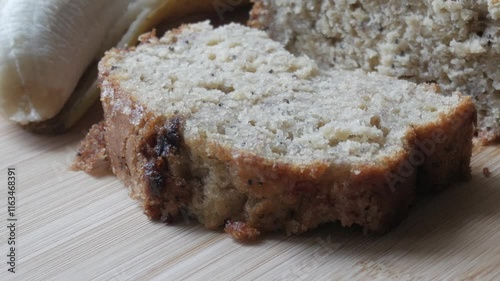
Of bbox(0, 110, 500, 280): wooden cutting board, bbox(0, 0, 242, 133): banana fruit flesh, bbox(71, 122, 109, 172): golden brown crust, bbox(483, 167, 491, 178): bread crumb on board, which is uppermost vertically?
bbox(0, 0, 242, 133): banana fruit flesh

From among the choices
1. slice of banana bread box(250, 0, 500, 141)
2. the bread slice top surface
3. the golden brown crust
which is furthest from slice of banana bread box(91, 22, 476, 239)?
slice of banana bread box(250, 0, 500, 141)

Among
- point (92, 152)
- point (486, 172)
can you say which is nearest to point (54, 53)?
point (92, 152)

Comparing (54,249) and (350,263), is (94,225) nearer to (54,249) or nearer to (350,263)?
(54,249)

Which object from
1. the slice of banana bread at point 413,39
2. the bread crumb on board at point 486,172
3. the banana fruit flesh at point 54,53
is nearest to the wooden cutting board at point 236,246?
the bread crumb on board at point 486,172

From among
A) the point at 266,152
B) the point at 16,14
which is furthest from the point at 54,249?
the point at 16,14

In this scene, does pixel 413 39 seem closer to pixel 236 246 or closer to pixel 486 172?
pixel 486 172

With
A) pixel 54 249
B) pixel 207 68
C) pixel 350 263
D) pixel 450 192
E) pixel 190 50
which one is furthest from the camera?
pixel 190 50

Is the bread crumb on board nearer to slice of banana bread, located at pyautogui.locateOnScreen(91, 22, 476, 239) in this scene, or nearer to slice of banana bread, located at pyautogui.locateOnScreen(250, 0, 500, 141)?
slice of banana bread, located at pyautogui.locateOnScreen(91, 22, 476, 239)
